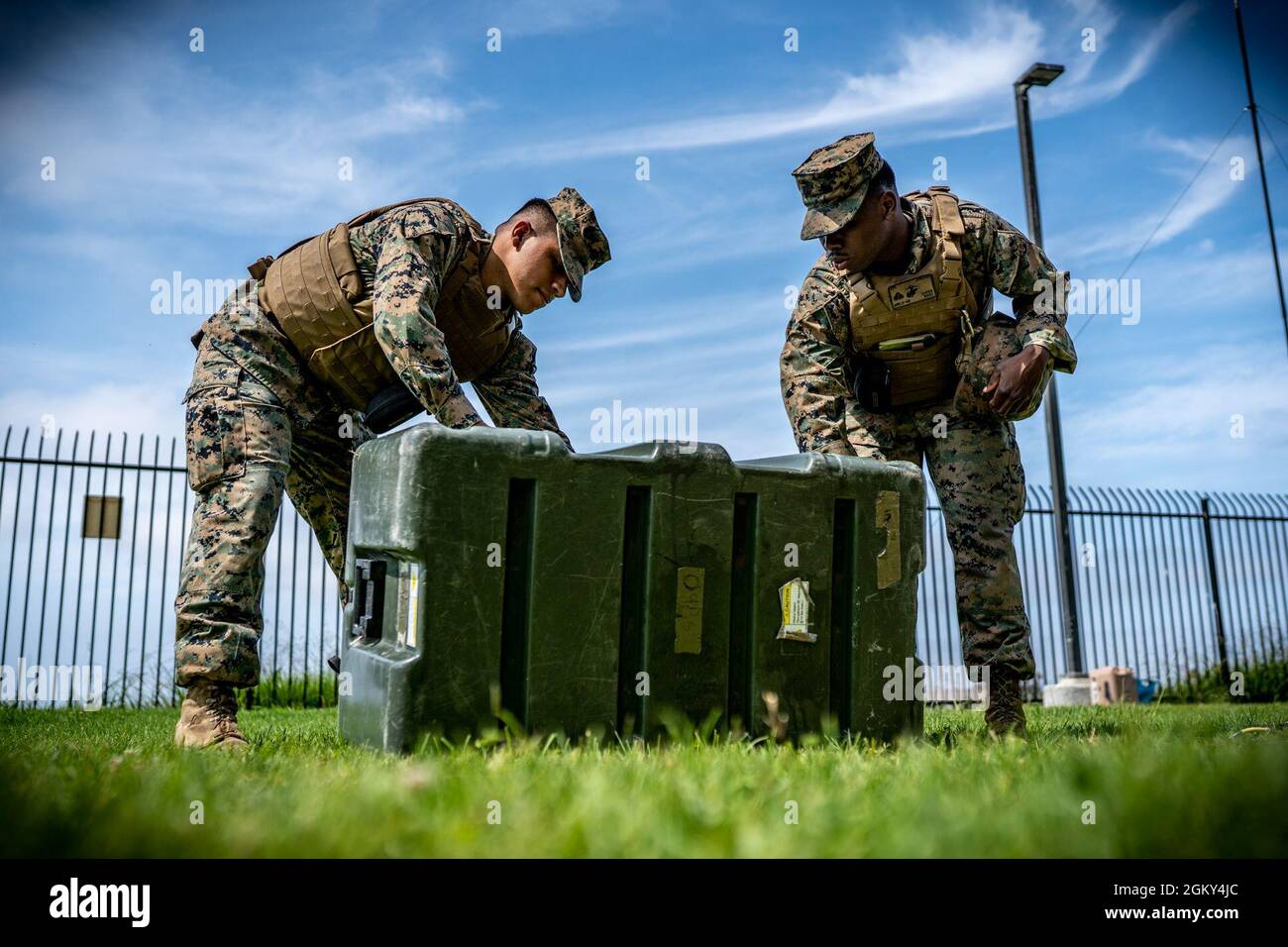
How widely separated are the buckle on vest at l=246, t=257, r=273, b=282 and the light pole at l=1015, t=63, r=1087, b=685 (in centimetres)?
799

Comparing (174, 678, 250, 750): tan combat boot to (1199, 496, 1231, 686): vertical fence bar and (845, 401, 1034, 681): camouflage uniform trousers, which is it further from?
(1199, 496, 1231, 686): vertical fence bar

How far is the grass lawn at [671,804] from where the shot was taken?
Answer: 1.27 meters

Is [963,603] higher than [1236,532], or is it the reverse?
[1236,532]

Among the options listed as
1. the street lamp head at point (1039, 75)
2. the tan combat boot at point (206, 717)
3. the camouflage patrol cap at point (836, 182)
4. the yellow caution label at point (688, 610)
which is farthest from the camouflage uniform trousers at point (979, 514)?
the street lamp head at point (1039, 75)

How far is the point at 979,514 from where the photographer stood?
3.70 meters

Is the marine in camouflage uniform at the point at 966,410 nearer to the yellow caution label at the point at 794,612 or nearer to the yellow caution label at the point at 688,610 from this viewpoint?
the yellow caution label at the point at 794,612

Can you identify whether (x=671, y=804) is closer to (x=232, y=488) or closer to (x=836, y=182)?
(x=232, y=488)

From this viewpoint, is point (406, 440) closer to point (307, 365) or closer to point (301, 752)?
point (301, 752)

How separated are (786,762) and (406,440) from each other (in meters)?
1.15

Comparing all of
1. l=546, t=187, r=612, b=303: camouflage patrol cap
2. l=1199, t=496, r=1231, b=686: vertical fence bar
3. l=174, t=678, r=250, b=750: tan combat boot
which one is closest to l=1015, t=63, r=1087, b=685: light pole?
l=1199, t=496, r=1231, b=686: vertical fence bar

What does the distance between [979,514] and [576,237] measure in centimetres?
181

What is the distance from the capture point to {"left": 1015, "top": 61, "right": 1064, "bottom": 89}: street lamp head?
962 centimetres
